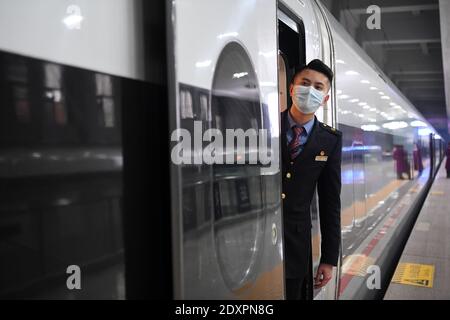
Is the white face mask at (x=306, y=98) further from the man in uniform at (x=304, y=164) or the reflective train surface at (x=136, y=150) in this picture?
the reflective train surface at (x=136, y=150)

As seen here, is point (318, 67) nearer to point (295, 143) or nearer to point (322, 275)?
point (295, 143)

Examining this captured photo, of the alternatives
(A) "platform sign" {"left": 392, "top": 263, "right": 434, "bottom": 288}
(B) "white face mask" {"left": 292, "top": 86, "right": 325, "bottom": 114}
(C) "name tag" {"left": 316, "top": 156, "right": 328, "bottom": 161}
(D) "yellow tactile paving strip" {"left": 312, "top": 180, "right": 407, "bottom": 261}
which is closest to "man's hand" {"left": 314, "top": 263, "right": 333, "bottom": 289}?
(D) "yellow tactile paving strip" {"left": 312, "top": 180, "right": 407, "bottom": 261}

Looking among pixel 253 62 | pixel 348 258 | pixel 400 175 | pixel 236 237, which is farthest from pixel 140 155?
pixel 400 175

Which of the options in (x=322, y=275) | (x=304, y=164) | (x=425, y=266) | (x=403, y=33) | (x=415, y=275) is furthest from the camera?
(x=403, y=33)

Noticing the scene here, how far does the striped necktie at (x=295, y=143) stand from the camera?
1835 millimetres

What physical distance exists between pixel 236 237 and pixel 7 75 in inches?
30.4

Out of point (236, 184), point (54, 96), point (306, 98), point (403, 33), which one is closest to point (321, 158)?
point (306, 98)

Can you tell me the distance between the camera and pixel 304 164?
1.84 m

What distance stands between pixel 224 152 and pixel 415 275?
276 cm

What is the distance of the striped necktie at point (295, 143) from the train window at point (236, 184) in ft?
1.44

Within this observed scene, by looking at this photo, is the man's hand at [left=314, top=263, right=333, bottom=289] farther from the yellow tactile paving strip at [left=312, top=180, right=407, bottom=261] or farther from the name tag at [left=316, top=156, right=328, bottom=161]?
the name tag at [left=316, top=156, right=328, bottom=161]

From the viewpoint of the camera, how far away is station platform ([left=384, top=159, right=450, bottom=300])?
285 cm

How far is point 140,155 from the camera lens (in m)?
0.96
